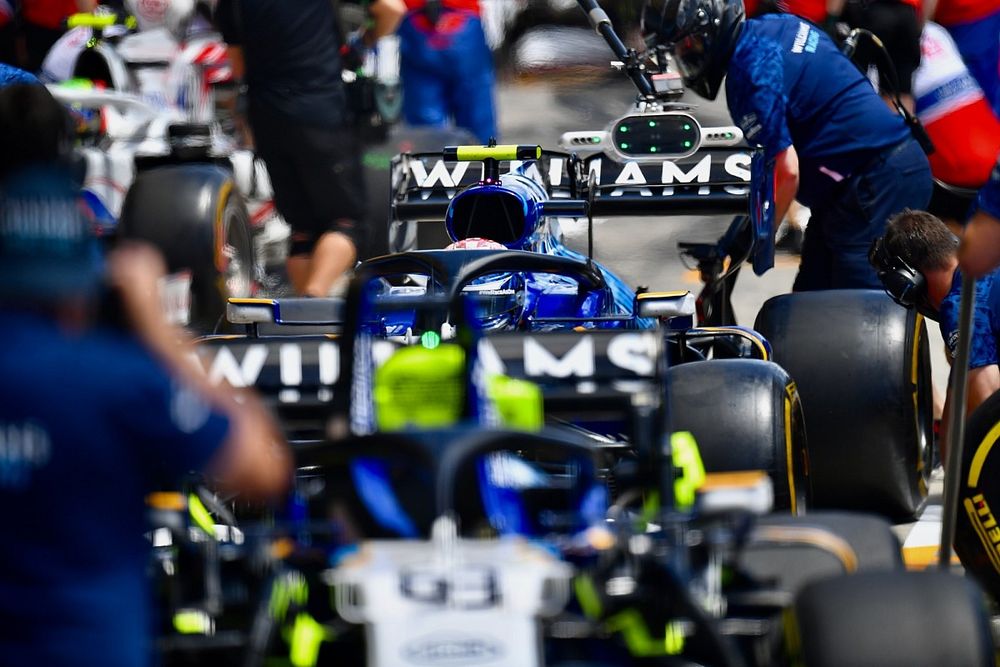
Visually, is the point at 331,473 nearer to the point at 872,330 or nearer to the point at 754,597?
the point at 754,597

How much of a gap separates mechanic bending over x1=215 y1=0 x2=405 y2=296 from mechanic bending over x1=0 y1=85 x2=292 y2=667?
565 cm

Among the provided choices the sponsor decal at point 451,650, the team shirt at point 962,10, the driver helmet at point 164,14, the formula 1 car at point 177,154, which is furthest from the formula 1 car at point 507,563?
the driver helmet at point 164,14

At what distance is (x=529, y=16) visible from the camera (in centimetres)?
Result: 1695

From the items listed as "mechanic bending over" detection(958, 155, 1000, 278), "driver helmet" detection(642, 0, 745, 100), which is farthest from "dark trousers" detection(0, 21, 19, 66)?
"mechanic bending over" detection(958, 155, 1000, 278)

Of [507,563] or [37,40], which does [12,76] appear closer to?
[37,40]

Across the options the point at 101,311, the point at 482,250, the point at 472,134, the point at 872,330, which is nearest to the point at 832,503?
the point at 872,330

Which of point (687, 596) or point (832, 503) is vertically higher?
point (687, 596)

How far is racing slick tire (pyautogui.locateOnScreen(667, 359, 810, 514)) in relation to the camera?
512 cm

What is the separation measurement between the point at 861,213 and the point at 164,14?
442cm

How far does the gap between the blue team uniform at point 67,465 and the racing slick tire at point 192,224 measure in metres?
5.04

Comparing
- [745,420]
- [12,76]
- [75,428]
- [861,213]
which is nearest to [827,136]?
[861,213]

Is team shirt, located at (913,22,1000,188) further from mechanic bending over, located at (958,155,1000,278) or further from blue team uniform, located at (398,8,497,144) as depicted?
mechanic bending over, located at (958,155,1000,278)

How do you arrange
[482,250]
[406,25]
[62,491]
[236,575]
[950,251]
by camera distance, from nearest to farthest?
[62,491]
[236,575]
[482,250]
[950,251]
[406,25]

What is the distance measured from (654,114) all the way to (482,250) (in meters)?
1.75
